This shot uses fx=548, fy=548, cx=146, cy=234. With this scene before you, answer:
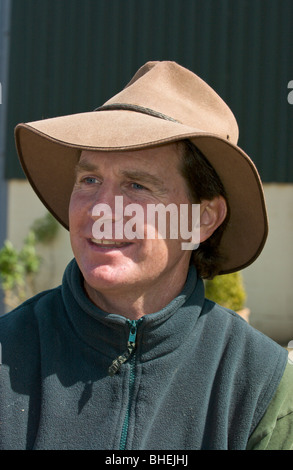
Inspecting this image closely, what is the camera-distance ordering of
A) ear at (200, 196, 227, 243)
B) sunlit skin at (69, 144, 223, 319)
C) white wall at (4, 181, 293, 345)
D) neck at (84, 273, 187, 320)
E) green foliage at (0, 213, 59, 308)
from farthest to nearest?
white wall at (4, 181, 293, 345) → green foliage at (0, 213, 59, 308) → ear at (200, 196, 227, 243) → neck at (84, 273, 187, 320) → sunlit skin at (69, 144, 223, 319)

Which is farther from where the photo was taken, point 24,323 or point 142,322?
point 24,323

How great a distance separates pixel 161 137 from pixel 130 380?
787mm

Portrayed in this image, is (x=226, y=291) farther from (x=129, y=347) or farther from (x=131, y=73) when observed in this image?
(x=129, y=347)

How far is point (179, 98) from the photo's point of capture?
77.4 inches

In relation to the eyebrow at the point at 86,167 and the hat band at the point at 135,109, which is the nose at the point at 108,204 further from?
the hat band at the point at 135,109

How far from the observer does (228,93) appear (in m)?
7.38

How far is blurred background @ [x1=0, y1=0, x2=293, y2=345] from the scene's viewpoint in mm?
7262

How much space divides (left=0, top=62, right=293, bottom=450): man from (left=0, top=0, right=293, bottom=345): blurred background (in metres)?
5.31

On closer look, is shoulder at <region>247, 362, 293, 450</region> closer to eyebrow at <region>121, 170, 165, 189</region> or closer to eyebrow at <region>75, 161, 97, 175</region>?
eyebrow at <region>121, 170, 165, 189</region>

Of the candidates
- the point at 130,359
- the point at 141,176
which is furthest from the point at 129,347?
the point at 141,176

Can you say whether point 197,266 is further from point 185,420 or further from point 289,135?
point 289,135

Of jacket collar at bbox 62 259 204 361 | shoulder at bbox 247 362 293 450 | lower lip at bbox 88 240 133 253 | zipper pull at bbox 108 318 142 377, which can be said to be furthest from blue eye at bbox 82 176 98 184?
shoulder at bbox 247 362 293 450
